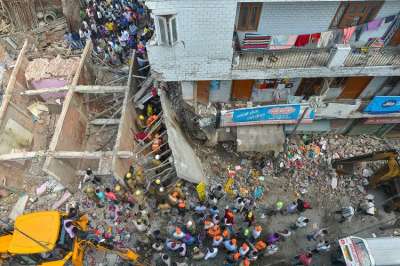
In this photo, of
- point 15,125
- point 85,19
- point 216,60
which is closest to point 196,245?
point 216,60

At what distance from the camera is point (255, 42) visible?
37.8ft

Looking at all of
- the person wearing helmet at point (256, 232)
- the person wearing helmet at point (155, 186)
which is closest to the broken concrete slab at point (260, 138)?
the person wearing helmet at point (256, 232)

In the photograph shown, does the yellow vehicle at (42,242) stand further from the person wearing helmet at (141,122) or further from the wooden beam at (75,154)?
the person wearing helmet at (141,122)

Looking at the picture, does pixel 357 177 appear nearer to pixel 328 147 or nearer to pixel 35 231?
pixel 328 147

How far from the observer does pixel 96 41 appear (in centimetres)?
1917

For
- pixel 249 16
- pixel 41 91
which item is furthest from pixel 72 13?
pixel 249 16

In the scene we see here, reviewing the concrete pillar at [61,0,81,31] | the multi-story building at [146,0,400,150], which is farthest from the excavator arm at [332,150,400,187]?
the concrete pillar at [61,0,81,31]

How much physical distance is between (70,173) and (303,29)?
454 inches

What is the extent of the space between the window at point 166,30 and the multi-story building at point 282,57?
0.03m

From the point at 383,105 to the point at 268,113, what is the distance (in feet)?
16.1

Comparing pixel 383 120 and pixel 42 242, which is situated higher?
pixel 383 120

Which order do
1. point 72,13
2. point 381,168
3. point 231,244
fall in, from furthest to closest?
point 72,13 → point 381,168 → point 231,244

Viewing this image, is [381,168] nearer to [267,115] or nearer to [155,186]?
[267,115]

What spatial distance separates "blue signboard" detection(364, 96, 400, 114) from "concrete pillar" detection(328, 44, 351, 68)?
123 inches
